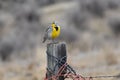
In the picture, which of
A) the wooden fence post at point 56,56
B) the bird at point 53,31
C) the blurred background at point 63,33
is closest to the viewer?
the wooden fence post at point 56,56

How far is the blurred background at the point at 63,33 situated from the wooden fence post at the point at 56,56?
712 centimetres

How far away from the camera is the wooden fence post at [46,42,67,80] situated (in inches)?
302

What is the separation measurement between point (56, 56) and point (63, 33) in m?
23.4

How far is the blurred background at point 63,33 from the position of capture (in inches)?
744

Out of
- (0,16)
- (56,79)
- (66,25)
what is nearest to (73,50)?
(66,25)

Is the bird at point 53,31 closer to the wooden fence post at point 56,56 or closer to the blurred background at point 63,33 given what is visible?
the wooden fence post at point 56,56

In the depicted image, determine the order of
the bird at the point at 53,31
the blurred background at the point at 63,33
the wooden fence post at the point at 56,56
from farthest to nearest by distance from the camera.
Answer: the blurred background at the point at 63,33
the bird at the point at 53,31
the wooden fence post at the point at 56,56

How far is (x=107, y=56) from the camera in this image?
62.8 ft

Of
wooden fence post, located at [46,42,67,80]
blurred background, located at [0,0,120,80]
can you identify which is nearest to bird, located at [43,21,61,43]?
wooden fence post, located at [46,42,67,80]

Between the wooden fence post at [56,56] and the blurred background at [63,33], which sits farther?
the blurred background at [63,33]

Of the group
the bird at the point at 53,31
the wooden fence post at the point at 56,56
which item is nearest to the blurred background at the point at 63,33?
the bird at the point at 53,31

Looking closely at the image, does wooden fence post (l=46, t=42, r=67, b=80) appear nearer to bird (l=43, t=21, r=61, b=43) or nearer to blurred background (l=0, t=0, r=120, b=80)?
bird (l=43, t=21, r=61, b=43)

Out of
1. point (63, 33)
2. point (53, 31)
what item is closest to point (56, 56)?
point (53, 31)

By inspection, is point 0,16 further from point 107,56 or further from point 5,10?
point 107,56
